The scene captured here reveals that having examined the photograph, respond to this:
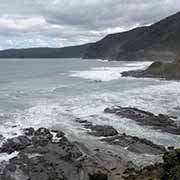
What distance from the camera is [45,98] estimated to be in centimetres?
4862

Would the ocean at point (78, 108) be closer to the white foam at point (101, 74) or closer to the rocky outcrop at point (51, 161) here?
the rocky outcrop at point (51, 161)

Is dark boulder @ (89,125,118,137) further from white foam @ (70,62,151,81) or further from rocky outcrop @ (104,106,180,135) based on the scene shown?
white foam @ (70,62,151,81)

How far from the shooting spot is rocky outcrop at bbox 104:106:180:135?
31.6m

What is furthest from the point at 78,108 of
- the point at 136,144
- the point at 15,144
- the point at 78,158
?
the point at 78,158

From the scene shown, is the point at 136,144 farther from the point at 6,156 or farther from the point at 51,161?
the point at 6,156

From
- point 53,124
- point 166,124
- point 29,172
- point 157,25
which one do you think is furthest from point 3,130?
point 157,25

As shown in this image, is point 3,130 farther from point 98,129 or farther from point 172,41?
point 172,41

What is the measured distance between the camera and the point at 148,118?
34.3m

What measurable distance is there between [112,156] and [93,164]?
2.22 m

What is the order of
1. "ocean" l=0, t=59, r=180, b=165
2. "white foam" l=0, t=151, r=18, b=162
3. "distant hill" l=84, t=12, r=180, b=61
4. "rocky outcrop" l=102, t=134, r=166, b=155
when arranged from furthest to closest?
"distant hill" l=84, t=12, r=180, b=61
"ocean" l=0, t=59, r=180, b=165
"rocky outcrop" l=102, t=134, r=166, b=155
"white foam" l=0, t=151, r=18, b=162

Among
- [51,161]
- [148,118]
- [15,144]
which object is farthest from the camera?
[148,118]

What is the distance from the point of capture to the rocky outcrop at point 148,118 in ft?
104

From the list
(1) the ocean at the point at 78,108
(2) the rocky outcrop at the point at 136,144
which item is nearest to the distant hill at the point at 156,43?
(1) the ocean at the point at 78,108

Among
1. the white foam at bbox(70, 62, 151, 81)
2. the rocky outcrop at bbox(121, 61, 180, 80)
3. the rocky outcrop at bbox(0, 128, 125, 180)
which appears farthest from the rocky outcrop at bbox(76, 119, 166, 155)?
the white foam at bbox(70, 62, 151, 81)
